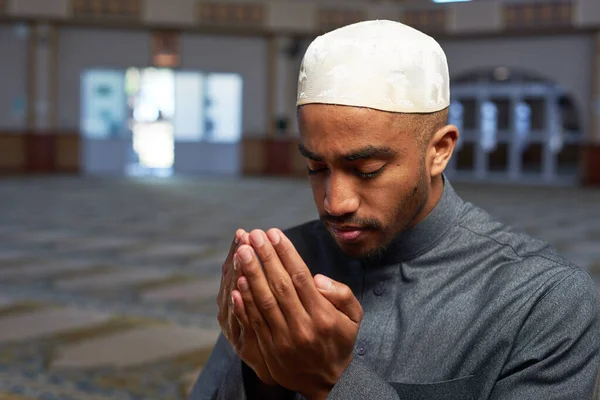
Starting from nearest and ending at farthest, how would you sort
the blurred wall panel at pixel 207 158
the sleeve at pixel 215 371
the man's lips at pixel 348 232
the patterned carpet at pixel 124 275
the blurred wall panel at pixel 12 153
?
the man's lips at pixel 348 232, the sleeve at pixel 215 371, the patterned carpet at pixel 124 275, the blurred wall panel at pixel 12 153, the blurred wall panel at pixel 207 158

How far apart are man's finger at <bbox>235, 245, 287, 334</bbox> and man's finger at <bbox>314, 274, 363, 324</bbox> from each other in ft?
0.22

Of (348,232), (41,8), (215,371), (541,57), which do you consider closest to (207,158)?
(41,8)

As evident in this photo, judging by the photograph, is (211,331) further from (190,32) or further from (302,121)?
(190,32)

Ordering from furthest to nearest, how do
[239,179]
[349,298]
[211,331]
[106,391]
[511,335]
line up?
[239,179] → [211,331] → [106,391] → [511,335] → [349,298]

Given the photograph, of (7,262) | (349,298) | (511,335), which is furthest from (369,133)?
(7,262)

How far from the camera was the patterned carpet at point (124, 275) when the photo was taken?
3.24 meters

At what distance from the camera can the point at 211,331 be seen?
3920 mm

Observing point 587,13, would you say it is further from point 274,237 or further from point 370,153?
point 274,237

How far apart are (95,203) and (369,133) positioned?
10158 millimetres

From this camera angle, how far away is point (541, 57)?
17.4m

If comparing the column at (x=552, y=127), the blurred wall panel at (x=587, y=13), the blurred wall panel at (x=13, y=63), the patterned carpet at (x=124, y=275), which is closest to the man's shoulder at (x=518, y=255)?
the patterned carpet at (x=124, y=275)

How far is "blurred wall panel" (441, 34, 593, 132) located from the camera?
1698 cm

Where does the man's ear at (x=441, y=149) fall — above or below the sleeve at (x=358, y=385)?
above

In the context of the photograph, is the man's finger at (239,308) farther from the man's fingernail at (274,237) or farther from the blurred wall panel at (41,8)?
the blurred wall panel at (41,8)
